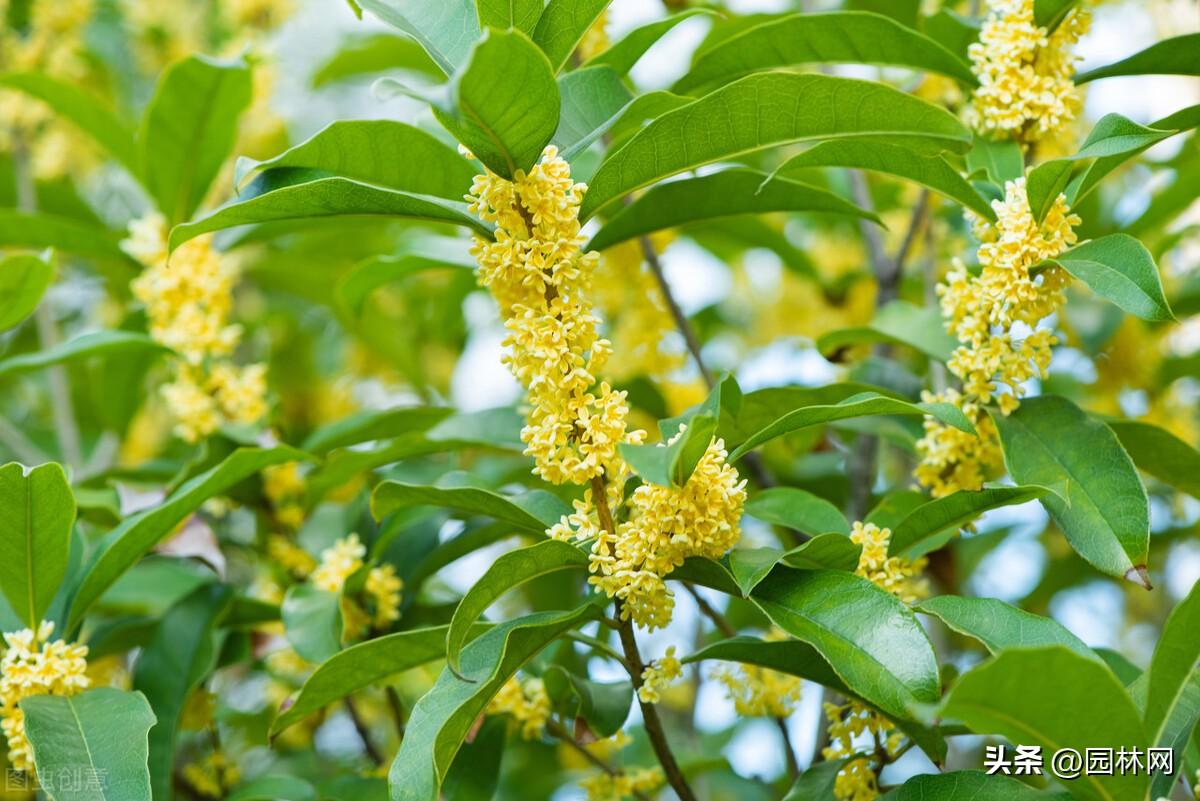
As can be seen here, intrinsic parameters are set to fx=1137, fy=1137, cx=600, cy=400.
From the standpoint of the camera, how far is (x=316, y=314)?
3.32m

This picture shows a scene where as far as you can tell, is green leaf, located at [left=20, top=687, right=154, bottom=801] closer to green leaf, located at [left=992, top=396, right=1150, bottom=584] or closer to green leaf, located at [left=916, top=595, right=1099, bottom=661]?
green leaf, located at [left=916, top=595, right=1099, bottom=661]

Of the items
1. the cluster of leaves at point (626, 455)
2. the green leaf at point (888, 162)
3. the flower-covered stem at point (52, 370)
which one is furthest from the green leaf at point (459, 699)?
the flower-covered stem at point (52, 370)

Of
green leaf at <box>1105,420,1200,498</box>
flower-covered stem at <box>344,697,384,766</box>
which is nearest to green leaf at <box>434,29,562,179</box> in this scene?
green leaf at <box>1105,420,1200,498</box>

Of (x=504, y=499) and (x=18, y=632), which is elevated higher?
(x=504, y=499)

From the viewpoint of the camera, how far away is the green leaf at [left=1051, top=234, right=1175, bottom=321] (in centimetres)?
118

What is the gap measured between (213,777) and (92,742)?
25.3 inches

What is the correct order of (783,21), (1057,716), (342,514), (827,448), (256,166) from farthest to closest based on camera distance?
(827,448), (342,514), (783,21), (256,166), (1057,716)

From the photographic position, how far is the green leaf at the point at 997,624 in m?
1.17

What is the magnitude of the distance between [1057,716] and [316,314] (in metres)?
2.69

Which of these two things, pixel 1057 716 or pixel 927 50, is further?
pixel 927 50

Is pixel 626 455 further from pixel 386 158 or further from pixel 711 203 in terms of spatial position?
pixel 711 203

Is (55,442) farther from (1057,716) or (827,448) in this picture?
(1057,716)

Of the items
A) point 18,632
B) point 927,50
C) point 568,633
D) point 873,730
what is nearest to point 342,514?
point 18,632

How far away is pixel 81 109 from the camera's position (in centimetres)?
219
